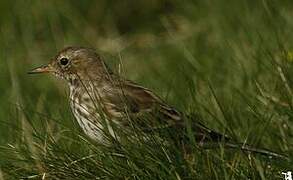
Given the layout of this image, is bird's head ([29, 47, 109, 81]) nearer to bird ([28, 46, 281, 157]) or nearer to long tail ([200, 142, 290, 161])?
bird ([28, 46, 281, 157])

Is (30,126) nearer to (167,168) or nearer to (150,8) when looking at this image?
(167,168)

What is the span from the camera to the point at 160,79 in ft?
25.1

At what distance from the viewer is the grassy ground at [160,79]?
484 centimetres

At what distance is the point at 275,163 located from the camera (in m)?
4.90

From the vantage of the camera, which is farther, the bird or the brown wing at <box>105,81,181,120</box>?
the brown wing at <box>105,81,181,120</box>

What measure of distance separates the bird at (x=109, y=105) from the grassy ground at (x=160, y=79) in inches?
3.3

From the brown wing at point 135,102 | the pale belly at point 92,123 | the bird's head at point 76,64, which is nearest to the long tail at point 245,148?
the brown wing at point 135,102

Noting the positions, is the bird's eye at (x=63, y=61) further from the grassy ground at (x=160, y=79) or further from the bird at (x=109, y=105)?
the grassy ground at (x=160, y=79)

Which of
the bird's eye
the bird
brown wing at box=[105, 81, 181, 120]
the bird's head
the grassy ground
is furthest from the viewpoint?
the bird's eye

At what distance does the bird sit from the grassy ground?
3.3 inches

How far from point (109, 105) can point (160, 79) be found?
215cm

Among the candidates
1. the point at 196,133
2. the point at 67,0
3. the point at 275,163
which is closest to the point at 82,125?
the point at 196,133

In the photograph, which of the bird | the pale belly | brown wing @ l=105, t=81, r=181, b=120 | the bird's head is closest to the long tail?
the bird

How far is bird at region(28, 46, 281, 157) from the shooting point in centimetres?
505
